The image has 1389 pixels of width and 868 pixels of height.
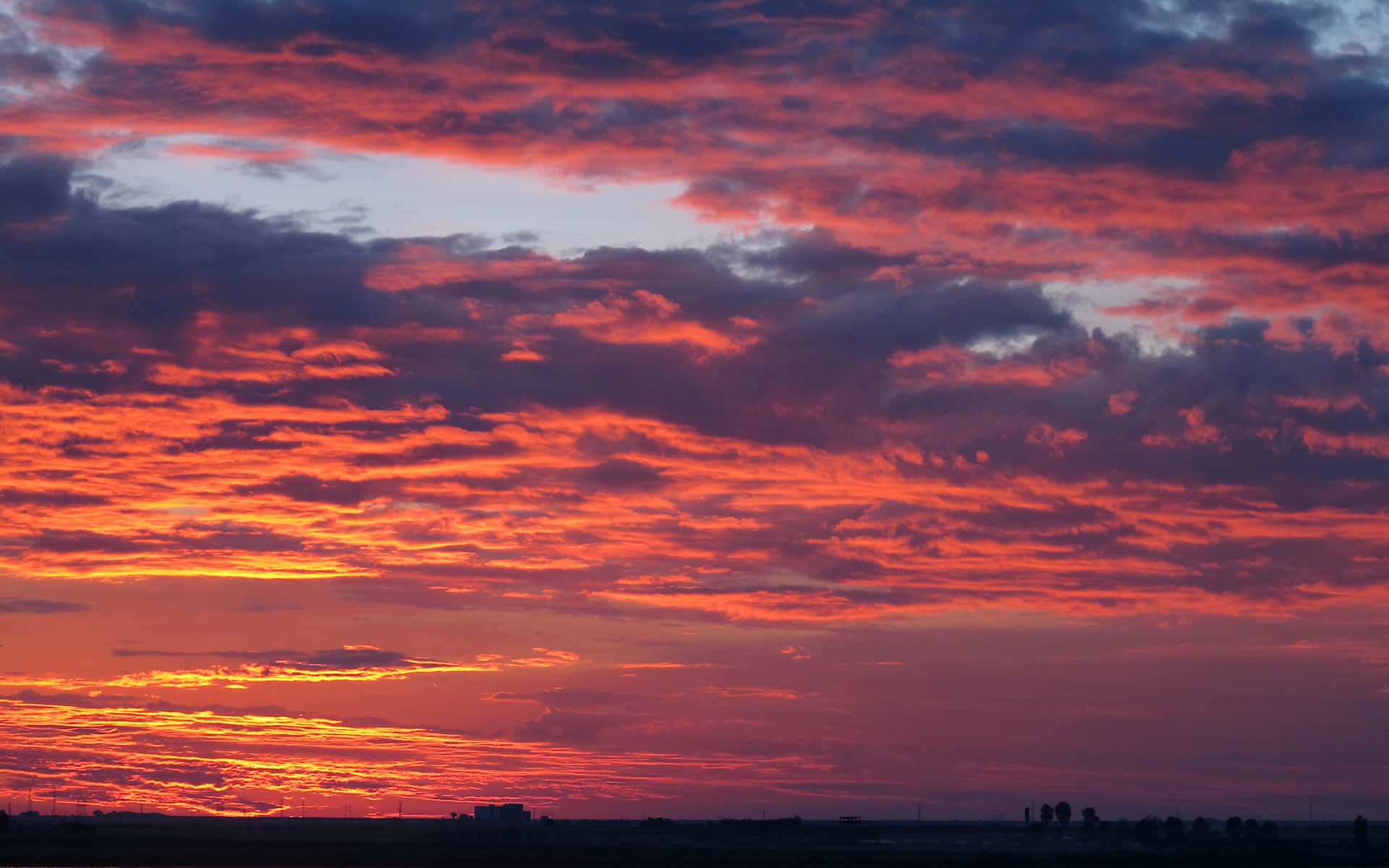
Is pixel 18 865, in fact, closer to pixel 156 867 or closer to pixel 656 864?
pixel 156 867

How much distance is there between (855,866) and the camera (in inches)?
7840

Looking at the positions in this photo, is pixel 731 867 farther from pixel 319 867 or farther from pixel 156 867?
pixel 156 867

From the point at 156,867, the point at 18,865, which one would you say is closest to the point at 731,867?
the point at 156,867

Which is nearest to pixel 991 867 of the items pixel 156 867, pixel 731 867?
pixel 731 867

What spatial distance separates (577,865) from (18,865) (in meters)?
68.1

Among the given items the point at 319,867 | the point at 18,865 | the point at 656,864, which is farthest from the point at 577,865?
the point at 18,865

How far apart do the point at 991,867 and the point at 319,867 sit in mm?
86560

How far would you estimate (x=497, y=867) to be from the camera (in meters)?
199

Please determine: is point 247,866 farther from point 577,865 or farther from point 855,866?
point 855,866

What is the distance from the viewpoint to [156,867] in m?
195

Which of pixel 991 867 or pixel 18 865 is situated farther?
pixel 991 867

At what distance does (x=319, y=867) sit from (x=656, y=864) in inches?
1705

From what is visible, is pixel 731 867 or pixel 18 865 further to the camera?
pixel 731 867

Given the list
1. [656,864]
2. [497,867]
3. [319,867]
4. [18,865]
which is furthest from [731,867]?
[18,865]
